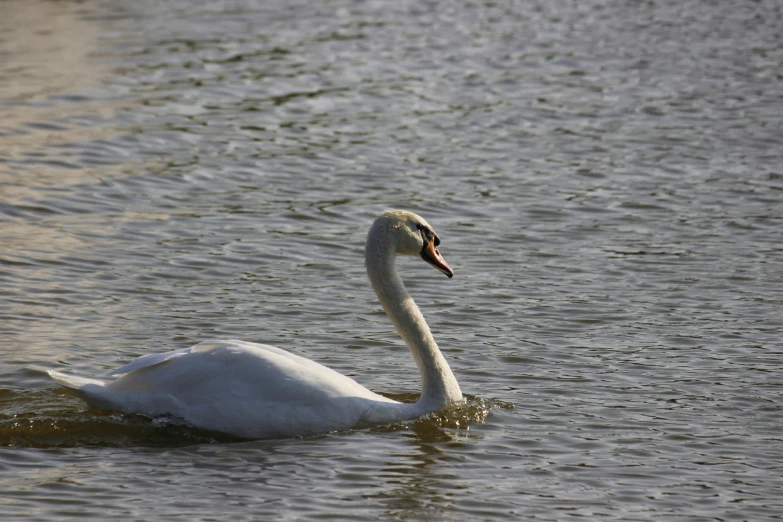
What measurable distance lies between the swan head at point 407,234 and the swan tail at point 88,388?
81.1 inches

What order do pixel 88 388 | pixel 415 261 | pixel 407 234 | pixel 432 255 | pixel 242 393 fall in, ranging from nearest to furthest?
pixel 242 393
pixel 88 388
pixel 407 234
pixel 432 255
pixel 415 261

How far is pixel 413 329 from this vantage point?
29.4 feet

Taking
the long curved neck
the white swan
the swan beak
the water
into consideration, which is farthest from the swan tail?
the swan beak

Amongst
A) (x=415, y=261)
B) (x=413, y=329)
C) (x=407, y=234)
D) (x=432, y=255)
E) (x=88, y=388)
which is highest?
(x=407, y=234)

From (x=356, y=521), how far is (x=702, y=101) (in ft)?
41.6

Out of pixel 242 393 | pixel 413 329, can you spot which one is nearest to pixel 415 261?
pixel 413 329

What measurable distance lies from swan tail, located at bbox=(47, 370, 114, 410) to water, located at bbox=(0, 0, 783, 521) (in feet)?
0.68

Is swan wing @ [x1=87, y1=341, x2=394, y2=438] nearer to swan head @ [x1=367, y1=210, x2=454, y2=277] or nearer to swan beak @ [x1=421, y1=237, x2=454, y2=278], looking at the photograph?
swan head @ [x1=367, y1=210, x2=454, y2=277]

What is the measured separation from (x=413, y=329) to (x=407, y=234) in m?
0.67

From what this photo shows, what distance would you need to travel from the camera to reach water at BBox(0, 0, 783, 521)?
25.4 ft

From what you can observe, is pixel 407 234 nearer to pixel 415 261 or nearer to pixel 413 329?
pixel 413 329

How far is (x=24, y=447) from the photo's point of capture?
807 centimetres

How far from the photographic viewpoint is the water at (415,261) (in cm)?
773

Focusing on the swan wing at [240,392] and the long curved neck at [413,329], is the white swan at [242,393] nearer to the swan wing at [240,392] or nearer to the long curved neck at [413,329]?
the swan wing at [240,392]
